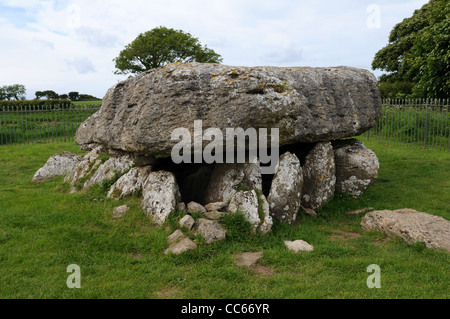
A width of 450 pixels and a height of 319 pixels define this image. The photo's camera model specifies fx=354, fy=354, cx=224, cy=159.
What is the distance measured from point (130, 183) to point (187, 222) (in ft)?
7.15

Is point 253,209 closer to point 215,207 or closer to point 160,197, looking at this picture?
point 215,207

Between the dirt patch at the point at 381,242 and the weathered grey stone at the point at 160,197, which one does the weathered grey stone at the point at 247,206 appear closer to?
the weathered grey stone at the point at 160,197

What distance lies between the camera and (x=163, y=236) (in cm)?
634

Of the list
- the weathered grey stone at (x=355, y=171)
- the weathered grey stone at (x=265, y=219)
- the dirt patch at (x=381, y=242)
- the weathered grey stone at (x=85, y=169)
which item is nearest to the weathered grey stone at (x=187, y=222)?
the weathered grey stone at (x=265, y=219)

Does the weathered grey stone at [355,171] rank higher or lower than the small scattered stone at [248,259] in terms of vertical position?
higher

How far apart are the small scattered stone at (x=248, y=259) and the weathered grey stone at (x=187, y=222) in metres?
1.08

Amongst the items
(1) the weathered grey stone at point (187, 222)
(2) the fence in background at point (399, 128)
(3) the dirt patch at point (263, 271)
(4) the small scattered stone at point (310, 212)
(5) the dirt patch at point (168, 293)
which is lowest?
(5) the dirt patch at point (168, 293)

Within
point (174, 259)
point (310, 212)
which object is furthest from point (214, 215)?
point (310, 212)

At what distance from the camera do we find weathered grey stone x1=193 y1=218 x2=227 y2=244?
622 cm

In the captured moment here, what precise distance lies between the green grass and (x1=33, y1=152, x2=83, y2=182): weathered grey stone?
6.97ft

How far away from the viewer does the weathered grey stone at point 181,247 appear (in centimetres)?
589

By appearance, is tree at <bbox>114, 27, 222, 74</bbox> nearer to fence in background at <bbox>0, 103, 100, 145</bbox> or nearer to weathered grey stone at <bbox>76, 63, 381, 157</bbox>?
fence in background at <bbox>0, 103, 100, 145</bbox>
